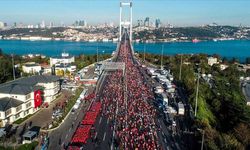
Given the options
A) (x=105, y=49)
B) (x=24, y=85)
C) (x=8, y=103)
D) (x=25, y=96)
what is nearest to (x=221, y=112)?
(x=25, y=96)

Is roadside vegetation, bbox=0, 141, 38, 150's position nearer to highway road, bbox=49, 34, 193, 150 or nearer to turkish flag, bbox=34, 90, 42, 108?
highway road, bbox=49, 34, 193, 150

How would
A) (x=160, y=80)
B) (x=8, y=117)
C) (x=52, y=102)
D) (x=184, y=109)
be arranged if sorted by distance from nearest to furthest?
1. (x=8, y=117)
2. (x=184, y=109)
3. (x=52, y=102)
4. (x=160, y=80)

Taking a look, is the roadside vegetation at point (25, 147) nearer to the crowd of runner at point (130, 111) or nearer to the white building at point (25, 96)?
the white building at point (25, 96)

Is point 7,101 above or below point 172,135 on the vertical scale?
above

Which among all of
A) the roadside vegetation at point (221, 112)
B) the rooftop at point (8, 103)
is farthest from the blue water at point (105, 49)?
the rooftop at point (8, 103)

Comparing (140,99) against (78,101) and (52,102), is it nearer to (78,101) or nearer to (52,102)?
(78,101)

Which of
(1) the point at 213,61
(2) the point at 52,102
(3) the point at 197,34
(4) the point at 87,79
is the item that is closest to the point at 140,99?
(2) the point at 52,102

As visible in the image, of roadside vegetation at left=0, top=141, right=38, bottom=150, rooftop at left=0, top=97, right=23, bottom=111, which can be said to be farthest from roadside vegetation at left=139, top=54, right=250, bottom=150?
rooftop at left=0, top=97, right=23, bottom=111
